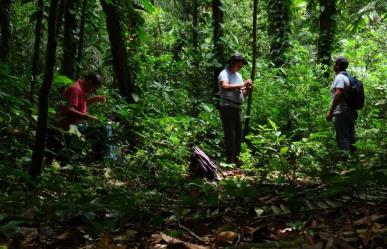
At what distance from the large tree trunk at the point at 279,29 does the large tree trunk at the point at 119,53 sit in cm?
581

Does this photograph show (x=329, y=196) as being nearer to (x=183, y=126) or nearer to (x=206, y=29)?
(x=183, y=126)

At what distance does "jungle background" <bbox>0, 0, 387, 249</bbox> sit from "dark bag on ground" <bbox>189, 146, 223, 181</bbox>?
0.70 ft

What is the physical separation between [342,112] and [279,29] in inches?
266

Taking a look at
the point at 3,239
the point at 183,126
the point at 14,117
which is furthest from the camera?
the point at 183,126

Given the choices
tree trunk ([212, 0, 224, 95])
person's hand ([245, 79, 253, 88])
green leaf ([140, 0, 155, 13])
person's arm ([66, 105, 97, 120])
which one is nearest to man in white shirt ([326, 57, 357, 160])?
person's hand ([245, 79, 253, 88])

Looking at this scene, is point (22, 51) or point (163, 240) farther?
point (22, 51)

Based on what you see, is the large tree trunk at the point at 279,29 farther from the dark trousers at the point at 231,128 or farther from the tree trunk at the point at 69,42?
the tree trunk at the point at 69,42

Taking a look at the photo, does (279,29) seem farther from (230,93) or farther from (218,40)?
(230,93)

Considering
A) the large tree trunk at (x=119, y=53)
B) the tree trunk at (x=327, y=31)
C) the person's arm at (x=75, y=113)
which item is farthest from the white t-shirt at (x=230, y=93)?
the tree trunk at (x=327, y=31)

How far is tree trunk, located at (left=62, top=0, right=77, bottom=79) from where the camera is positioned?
694cm

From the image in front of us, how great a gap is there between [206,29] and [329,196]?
35.4 ft

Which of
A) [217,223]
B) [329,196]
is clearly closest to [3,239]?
[217,223]

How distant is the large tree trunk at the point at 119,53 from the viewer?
8.73m

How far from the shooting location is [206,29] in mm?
13070
